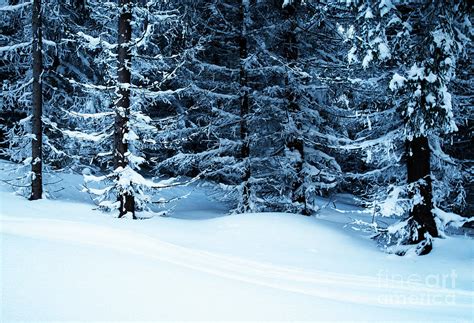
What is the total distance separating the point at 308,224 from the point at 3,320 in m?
7.75

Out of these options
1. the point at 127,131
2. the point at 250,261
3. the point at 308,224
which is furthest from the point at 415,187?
the point at 127,131

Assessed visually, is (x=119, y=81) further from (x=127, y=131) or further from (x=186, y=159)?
(x=186, y=159)

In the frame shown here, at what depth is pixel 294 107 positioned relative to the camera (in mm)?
12547

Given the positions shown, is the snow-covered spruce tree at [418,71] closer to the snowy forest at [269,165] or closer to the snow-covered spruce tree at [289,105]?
the snowy forest at [269,165]

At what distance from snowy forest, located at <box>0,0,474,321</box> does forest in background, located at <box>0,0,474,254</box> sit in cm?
6

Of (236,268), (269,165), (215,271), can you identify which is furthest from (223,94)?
(215,271)

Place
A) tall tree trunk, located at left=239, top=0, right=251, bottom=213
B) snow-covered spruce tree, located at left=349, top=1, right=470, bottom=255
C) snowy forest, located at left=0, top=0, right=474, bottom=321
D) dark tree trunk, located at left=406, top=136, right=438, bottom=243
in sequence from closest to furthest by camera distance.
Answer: snowy forest, located at left=0, top=0, right=474, bottom=321, snow-covered spruce tree, located at left=349, top=1, right=470, bottom=255, dark tree trunk, located at left=406, top=136, right=438, bottom=243, tall tree trunk, located at left=239, top=0, right=251, bottom=213

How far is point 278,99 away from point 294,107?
64cm

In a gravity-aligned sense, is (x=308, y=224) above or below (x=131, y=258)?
below

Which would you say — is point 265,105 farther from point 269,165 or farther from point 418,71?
point 418,71

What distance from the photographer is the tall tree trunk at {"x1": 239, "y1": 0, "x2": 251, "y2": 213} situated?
12539mm

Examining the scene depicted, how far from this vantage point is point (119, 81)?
9.95 m

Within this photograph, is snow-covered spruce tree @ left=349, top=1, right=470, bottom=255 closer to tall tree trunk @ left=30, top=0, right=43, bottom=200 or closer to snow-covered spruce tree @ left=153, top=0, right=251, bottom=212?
snow-covered spruce tree @ left=153, top=0, right=251, bottom=212

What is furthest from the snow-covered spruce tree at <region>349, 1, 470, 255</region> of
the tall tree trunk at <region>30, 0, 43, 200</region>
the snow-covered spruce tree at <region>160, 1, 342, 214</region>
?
the tall tree trunk at <region>30, 0, 43, 200</region>
